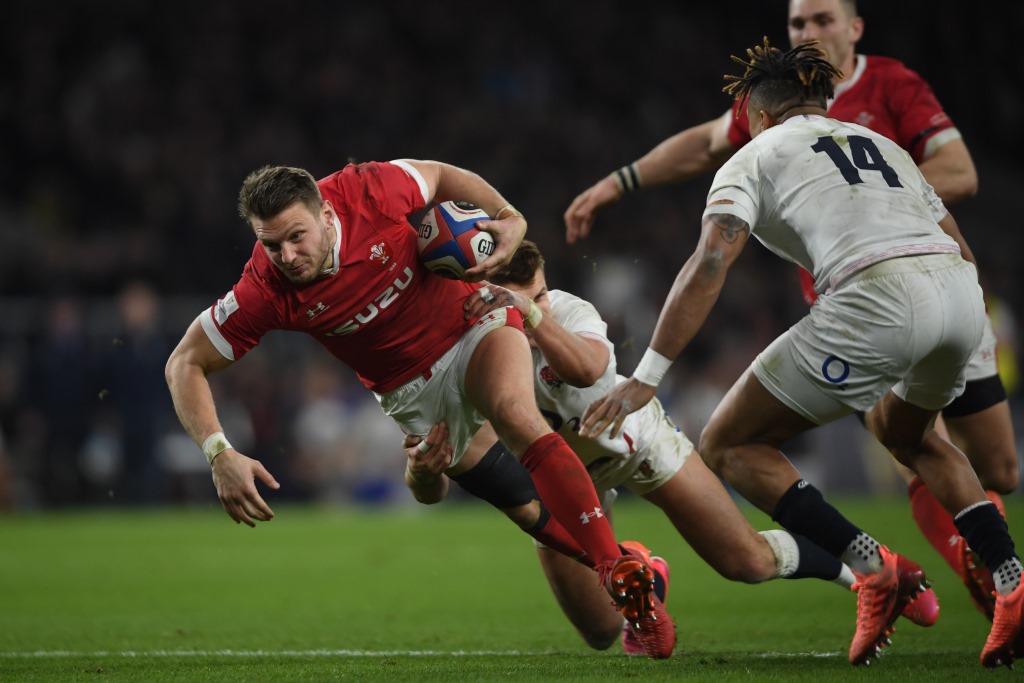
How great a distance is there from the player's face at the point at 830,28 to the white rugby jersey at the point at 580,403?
1833 millimetres

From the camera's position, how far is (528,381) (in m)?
5.36

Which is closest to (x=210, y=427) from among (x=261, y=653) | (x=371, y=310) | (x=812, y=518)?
(x=371, y=310)

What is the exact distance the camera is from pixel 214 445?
5.24m

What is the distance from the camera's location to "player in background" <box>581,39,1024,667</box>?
4762 millimetres

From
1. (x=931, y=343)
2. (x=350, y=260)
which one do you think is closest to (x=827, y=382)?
(x=931, y=343)

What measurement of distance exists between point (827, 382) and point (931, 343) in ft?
1.30

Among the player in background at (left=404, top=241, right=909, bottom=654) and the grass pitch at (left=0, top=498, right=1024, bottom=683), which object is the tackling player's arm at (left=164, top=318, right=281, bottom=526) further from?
the player in background at (left=404, top=241, right=909, bottom=654)

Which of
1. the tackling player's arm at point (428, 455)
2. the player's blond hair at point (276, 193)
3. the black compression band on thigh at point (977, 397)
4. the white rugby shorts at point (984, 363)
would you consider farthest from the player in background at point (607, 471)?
the white rugby shorts at point (984, 363)

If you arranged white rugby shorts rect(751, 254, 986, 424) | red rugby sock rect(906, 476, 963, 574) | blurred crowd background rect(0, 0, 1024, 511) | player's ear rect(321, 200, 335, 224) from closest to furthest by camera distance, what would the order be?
white rugby shorts rect(751, 254, 986, 424), player's ear rect(321, 200, 335, 224), red rugby sock rect(906, 476, 963, 574), blurred crowd background rect(0, 0, 1024, 511)

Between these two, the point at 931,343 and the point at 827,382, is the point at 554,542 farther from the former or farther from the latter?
the point at 931,343

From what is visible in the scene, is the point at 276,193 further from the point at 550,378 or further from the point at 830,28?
the point at 830,28

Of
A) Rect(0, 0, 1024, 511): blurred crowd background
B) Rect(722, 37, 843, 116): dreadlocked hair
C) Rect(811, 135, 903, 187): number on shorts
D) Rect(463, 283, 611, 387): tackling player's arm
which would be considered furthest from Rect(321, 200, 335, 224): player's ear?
Rect(0, 0, 1024, 511): blurred crowd background

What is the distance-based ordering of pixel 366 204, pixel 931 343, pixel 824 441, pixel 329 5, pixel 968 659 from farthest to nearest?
pixel 329 5 → pixel 824 441 → pixel 366 204 → pixel 968 659 → pixel 931 343

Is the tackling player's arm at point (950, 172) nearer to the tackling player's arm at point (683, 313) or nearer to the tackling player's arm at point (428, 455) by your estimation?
the tackling player's arm at point (683, 313)
